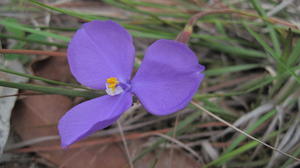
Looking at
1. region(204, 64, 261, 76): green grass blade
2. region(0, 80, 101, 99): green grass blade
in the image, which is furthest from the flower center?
region(204, 64, 261, 76): green grass blade

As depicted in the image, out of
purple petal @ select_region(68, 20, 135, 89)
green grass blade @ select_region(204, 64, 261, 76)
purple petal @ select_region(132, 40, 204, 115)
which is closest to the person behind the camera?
purple petal @ select_region(132, 40, 204, 115)

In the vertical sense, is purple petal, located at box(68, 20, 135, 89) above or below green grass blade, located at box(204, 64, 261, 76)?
above

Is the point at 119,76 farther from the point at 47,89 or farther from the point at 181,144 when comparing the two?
the point at 181,144

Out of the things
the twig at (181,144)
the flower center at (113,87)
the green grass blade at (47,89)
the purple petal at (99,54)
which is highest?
the purple petal at (99,54)

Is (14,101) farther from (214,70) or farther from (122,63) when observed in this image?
(214,70)

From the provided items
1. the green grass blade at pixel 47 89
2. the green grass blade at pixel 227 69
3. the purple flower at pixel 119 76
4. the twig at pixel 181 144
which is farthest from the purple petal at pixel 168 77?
the green grass blade at pixel 227 69

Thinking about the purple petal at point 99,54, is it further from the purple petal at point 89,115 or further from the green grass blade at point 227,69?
the green grass blade at point 227,69

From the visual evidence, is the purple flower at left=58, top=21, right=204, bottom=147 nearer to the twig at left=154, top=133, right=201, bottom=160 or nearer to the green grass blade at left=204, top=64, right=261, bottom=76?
the twig at left=154, top=133, right=201, bottom=160

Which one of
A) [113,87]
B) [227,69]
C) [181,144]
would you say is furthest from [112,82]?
[227,69]
